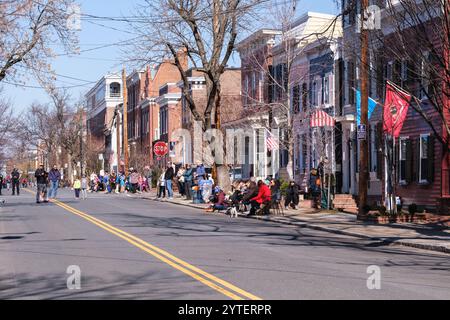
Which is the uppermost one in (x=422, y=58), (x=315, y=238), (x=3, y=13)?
(x=3, y=13)

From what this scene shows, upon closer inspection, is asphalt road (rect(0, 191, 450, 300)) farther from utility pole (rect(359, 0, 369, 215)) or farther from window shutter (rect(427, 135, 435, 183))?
window shutter (rect(427, 135, 435, 183))

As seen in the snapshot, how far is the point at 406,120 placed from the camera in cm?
3475

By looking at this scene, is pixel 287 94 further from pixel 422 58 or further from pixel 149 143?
pixel 149 143

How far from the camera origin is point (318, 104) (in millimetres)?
43656

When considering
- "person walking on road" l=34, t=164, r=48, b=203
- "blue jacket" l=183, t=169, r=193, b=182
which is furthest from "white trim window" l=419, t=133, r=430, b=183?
"person walking on road" l=34, t=164, r=48, b=203

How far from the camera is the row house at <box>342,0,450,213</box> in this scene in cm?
2262

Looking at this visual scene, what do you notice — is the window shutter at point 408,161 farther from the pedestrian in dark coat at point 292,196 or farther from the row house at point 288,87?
the row house at point 288,87

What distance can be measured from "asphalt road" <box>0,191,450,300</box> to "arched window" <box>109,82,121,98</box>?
88.9 m

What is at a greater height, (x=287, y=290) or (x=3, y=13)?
(x=3, y=13)

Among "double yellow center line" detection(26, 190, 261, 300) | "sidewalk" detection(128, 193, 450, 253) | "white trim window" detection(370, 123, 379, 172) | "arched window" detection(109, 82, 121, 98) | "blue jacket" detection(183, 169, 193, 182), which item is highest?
"arched window" detection(109, 82, 121, 98)

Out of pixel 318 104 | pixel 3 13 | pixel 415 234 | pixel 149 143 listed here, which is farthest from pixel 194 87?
pixel 415 234

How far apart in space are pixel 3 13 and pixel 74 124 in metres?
71.9

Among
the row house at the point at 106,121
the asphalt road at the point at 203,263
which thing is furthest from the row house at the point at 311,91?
the row house at the point at 106,121

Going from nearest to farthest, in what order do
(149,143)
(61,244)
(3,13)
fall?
(61,244)
(3,13)
(149,143)
